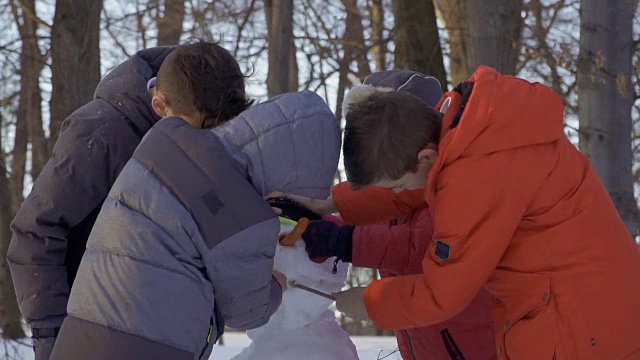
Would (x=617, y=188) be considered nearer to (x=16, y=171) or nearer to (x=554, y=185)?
(x=554, y=185)

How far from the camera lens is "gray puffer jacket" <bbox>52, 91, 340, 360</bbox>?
2.09 metres

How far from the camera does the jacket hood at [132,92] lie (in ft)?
8.93

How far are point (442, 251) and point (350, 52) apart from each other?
12196 millimetres

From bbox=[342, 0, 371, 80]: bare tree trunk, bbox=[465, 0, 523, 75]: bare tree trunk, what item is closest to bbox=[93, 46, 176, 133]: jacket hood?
bbox=[465, 0, 523, 75]: bare tree trunk

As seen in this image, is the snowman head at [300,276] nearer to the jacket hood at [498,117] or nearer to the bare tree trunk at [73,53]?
the jacket hood at [498,117]

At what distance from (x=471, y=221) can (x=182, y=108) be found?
2.80 ft

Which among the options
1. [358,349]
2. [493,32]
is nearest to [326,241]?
[358,349]

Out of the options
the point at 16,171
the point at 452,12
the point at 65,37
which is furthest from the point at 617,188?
the point at 16,171

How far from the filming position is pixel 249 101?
2537mm

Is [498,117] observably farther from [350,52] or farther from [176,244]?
[350,52]

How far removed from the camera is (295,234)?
258cm

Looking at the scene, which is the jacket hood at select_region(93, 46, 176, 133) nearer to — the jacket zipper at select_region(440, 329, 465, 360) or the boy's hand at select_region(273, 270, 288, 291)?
the boy's hand at select_region(273, 270, 288, 291)

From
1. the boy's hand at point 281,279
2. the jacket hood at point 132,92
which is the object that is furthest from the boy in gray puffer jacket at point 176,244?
the jacket hood at point 132,92

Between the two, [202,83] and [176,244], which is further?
[202,83]
